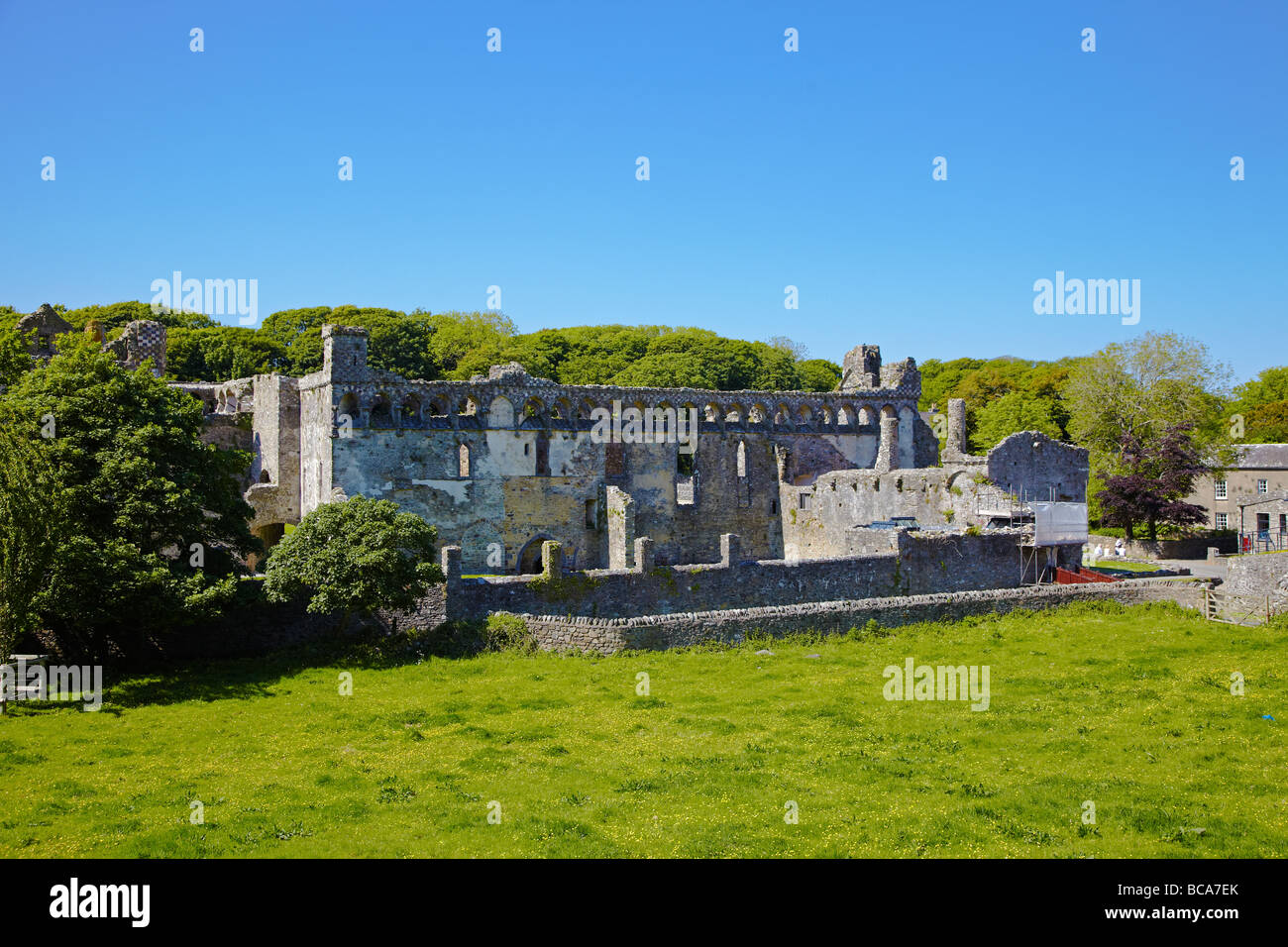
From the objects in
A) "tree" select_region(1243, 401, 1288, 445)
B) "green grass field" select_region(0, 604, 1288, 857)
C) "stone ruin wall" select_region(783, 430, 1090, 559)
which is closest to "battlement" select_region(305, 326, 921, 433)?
"stone ruin wall" select_region(783, 430, 1090, 559)

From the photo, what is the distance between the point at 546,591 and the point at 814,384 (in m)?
71.6

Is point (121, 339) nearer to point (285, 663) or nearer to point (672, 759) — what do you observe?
point (285, 663)

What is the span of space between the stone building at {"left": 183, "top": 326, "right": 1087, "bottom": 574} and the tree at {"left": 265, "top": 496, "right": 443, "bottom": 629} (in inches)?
293

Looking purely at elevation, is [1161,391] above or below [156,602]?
above

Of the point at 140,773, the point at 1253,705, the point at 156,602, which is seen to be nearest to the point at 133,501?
the point at 156,602

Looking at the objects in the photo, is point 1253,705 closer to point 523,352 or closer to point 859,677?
point 859,677

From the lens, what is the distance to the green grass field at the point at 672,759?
37.6 ft

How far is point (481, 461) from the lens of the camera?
36250mm

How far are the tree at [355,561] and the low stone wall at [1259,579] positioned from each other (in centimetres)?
2163

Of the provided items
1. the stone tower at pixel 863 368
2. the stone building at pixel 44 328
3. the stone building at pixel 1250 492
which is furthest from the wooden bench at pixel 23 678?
the stone building at pixel 1250 492

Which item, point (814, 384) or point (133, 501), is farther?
point (814, 384)

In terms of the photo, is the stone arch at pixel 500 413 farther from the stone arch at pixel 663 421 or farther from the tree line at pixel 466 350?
the tree line at pixel 466 350

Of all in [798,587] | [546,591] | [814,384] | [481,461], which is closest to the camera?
[546,591]

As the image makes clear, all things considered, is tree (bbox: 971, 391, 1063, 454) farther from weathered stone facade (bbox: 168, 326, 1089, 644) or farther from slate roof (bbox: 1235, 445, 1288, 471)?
weathered stone facade (bbox: 168, 326, 1089, 644)
